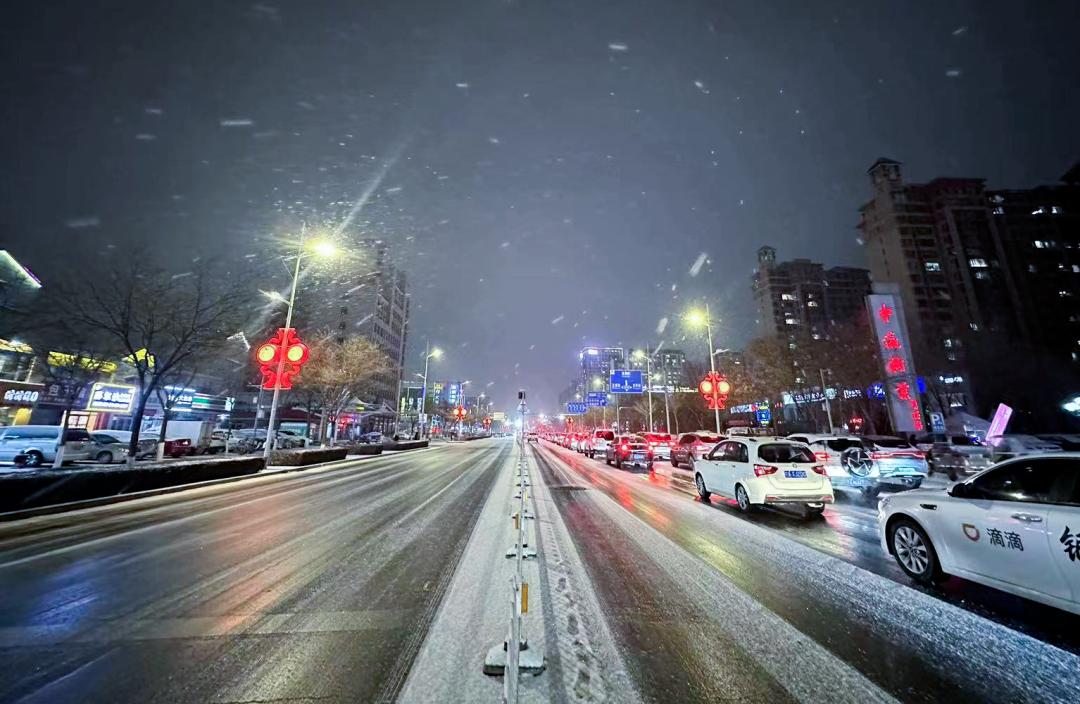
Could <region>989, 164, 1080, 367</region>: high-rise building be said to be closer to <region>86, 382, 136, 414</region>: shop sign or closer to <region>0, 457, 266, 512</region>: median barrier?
<region>0, 457, 266, 512</region>: median barrier

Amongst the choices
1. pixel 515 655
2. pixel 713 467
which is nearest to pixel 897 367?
pixel 713 467

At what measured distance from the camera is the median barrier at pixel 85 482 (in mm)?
8898

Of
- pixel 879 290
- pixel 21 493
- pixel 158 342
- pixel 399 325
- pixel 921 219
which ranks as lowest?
pixel 21 493

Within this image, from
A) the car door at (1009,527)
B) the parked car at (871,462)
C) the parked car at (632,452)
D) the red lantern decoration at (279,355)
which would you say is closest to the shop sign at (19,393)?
the red lantern decoration at (279,355)

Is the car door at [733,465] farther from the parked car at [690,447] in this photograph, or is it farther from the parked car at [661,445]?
the parked car at [661,445]

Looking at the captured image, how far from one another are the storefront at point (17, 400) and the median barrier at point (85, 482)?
30.4 m

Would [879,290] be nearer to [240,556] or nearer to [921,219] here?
[240,556]

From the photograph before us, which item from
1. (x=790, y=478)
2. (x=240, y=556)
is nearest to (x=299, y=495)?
(x=240, y=556)

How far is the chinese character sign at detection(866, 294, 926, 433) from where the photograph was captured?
27.7 metres

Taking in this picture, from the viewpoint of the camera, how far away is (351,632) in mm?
3762

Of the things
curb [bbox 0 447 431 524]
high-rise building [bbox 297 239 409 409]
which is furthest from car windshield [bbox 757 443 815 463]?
high-rise building [bbox 297 239 409 409]

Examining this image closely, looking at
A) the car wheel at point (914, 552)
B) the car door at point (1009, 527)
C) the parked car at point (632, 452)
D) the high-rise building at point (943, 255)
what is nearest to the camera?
the car door at point (1009, 527)

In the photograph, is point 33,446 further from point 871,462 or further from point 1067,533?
point 871,462

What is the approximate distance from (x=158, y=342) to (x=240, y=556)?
22.2 metres
